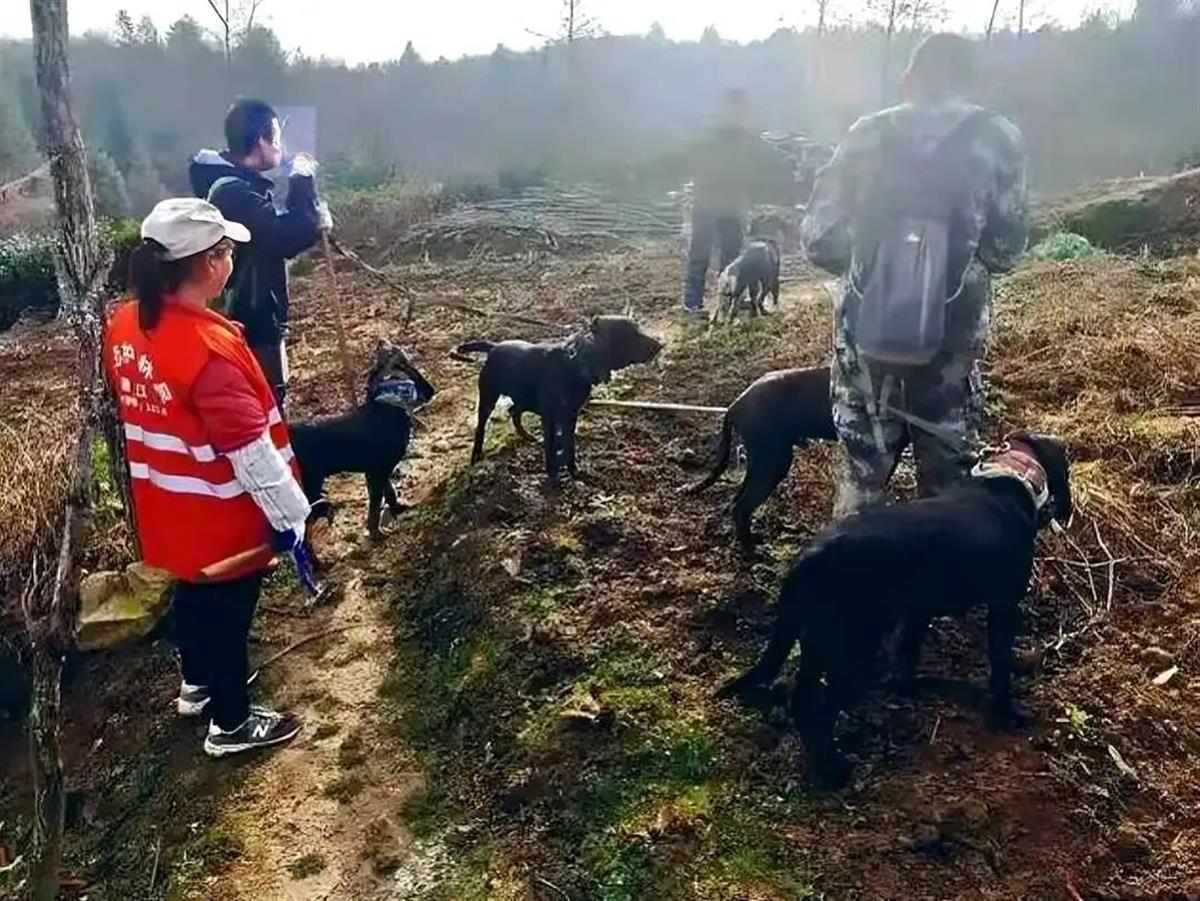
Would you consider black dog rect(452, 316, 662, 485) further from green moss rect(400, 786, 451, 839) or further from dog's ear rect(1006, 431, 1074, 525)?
dog's ear rect(1006, 431, 1074, 525)

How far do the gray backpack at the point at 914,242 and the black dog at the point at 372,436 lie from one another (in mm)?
2674

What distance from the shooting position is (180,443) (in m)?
3.10

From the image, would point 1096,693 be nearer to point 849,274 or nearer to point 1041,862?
point 1041,862

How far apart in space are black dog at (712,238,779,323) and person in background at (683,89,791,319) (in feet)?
1.11

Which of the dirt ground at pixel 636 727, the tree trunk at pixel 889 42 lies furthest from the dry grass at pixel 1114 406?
the tree trunk at pixel 889 42

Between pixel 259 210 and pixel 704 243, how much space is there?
5.28 meters

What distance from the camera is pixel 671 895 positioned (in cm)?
272

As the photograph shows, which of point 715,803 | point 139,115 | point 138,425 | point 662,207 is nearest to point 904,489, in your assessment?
point 715,803

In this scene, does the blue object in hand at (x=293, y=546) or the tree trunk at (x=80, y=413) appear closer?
the tree trunk at (x=80, y=413)

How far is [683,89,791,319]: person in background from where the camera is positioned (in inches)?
346

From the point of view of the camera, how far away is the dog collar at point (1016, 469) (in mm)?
3229

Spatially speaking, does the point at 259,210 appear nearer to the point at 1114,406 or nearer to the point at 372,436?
the point at 372,436

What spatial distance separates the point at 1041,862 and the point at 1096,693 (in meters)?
0.85

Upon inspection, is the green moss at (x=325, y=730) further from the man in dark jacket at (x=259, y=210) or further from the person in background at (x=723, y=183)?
the person in background at (x=723, y=183)
